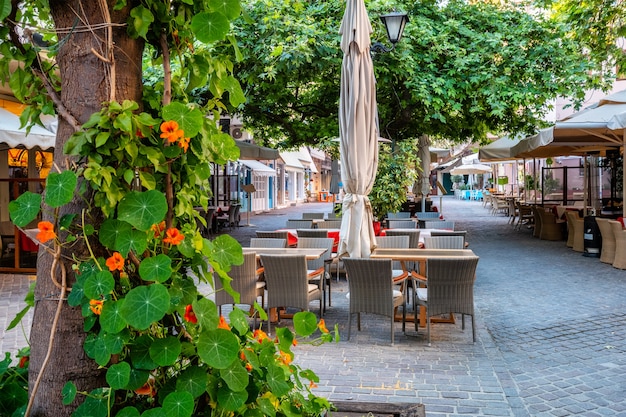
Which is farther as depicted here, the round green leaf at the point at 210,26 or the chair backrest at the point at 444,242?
the chair backrest at the point at 444,242

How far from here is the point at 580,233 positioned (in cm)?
1330

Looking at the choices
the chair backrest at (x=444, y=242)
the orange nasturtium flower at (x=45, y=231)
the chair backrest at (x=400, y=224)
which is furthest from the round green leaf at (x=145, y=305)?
the chair backrest at (x=400, y=224)

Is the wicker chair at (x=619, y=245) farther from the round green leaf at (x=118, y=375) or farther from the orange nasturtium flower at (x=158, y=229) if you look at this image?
the round green leaf at (x=118, y=375)

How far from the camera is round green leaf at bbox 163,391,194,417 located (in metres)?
1.62

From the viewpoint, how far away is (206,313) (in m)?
1.76

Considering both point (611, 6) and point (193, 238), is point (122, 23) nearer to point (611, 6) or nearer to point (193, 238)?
point (193, 238)

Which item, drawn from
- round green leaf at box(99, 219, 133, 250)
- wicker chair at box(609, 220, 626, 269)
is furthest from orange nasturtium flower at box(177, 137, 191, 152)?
wicker chair at box(609, 220, 626, 269)

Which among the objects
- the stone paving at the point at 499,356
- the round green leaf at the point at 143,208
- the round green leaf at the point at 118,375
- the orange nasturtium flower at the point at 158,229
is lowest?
the stone paving at the point at 499,356

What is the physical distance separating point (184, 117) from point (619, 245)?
10728 millimetres

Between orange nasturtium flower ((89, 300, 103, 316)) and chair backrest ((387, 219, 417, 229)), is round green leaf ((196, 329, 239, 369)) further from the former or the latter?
chair backrest ((387, 219, 417, 229))

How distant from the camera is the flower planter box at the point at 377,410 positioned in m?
2.49

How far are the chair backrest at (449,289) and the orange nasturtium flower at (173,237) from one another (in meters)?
4.25

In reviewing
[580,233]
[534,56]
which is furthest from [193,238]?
[580,233]

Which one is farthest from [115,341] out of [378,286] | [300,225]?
[300,225]
